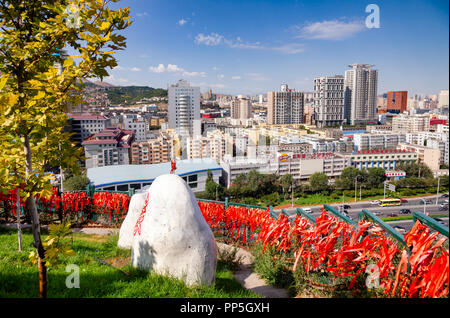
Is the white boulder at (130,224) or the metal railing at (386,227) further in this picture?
the white boulder at (130,224)

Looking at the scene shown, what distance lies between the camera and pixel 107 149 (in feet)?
96.6

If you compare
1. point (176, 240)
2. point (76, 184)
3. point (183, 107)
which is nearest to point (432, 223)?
point (176, 240)

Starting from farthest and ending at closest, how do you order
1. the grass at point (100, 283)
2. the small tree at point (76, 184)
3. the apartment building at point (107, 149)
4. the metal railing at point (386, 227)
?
the apartment building at point (107, 149), the small tree at point (76, 184), the grass at point (100, 283), the metal railing at point (386, 227)

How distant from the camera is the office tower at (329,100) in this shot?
49.1 m

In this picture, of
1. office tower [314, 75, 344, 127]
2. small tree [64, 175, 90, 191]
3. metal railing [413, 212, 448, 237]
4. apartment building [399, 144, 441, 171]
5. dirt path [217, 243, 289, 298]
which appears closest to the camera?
metal railing [413, 212, 448, 237]

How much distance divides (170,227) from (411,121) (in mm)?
59188

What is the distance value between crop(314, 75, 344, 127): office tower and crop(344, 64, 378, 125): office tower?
1.18 meters

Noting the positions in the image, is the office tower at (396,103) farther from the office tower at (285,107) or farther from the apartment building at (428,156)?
the apartment building at (428,156)

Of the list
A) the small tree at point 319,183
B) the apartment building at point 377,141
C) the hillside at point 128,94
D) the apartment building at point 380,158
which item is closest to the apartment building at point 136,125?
the hillside at point 128,94

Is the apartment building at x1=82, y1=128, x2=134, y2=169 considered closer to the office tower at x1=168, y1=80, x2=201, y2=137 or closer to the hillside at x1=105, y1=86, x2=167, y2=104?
the hillside at x1=105, y1=86, x2=167, y2=104

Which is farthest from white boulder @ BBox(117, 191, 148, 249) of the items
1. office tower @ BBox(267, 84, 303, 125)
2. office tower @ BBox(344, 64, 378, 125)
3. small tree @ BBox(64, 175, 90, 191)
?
office tower @ BBox(267, 84, 303, 125)

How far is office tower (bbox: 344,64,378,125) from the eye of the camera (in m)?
48.0

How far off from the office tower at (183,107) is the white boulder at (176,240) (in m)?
38.5

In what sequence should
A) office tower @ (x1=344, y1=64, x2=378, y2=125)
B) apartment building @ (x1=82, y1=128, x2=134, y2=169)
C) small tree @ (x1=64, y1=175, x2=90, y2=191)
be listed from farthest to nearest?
office tower @ (x1=344, y1=64, x2=378, y2=125), apartment building @ (x1=82, y1=128, x2=134, y2=169), small tree @ (x1=64, y1=175, x2=90, y2=191)
